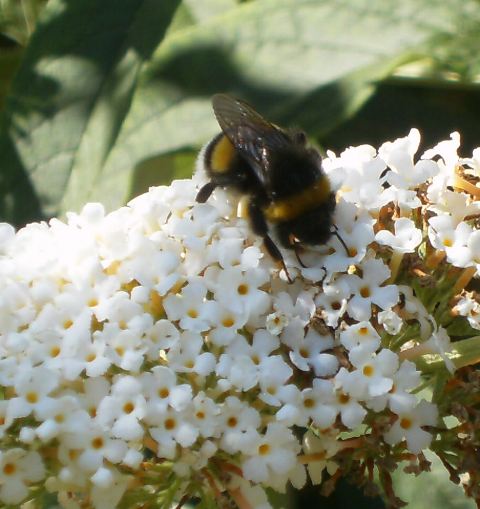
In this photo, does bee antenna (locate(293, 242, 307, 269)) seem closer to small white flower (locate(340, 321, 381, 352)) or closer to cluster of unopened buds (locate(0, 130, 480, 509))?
cluster of unopened buds (locate(0, 130, 480, 509))

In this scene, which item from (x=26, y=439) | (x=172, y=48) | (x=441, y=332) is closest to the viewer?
(x=26, y=439)

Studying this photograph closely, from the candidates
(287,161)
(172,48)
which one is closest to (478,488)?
(287,161)

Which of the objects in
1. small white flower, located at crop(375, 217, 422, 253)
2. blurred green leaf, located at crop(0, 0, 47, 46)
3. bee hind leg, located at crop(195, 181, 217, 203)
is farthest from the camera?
blurred green leaf, located at crop(0, 0, 47, 46)

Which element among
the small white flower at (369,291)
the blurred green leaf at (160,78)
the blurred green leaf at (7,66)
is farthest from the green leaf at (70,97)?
the small white flower at (369,291)

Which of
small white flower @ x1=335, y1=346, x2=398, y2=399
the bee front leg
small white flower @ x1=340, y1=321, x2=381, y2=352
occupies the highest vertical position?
the bee front leg

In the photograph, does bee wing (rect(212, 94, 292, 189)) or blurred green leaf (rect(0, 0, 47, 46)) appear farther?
blurred green leaf (rect(0, 0, 47, 46))

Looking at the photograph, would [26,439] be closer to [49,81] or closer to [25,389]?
[25,389]

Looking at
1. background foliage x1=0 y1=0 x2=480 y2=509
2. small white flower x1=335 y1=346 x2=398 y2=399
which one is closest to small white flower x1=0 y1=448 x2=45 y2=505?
small white flower x1=335 y1=346 x2=398 y2=399
